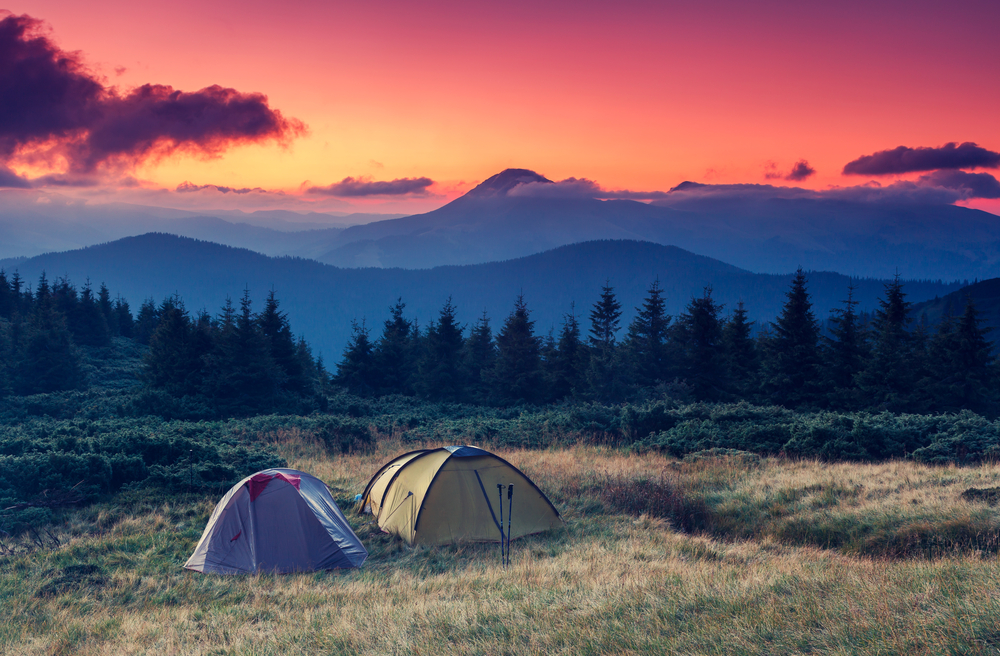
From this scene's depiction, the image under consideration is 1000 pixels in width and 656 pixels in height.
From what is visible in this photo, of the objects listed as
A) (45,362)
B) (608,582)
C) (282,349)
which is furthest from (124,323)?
(608,582)

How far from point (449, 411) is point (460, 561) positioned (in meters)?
22.5

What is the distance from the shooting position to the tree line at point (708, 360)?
29.7m

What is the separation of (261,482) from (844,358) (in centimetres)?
3087

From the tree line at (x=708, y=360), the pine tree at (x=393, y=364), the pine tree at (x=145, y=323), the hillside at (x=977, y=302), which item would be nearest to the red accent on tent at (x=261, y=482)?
the tree line at (x=708, y=360)

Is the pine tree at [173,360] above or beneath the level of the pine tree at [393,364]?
above

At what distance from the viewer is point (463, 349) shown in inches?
1673

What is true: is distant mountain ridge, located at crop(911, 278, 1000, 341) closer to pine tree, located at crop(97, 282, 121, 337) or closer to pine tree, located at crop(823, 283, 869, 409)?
pine tree, located at crop(823, 283, 869, 409)

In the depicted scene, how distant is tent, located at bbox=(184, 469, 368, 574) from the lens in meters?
9.74

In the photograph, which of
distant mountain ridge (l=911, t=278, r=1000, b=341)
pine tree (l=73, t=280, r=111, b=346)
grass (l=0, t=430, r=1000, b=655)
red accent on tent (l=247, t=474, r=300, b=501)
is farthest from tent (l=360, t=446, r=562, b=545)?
distant mountain ridge (l=911, t=278, r=1000, b=341)

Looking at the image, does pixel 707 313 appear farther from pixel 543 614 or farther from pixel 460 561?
pixel 543 614

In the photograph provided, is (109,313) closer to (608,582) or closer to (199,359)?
(199,359)

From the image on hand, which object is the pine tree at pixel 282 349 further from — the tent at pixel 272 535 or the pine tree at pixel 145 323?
the pine tree at pixel 145 323

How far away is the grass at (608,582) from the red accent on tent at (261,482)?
152cm

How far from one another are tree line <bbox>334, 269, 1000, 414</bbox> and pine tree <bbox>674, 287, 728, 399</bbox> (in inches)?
2.7
